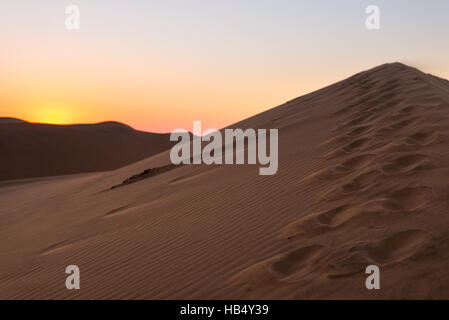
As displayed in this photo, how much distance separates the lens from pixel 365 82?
11477 mm

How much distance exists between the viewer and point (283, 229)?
3.66 metres

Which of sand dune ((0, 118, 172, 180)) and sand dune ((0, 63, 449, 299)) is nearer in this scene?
sand dune ((0, 63, 449, 299))

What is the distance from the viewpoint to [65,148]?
112 ft

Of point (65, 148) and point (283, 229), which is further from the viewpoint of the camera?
point (65, 148)

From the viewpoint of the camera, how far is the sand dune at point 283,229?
277 centimetres

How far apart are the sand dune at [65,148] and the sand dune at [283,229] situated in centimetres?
2335

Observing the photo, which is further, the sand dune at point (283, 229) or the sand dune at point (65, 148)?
the sand dune at point (65, 148)

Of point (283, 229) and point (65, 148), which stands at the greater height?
point (283, 229)

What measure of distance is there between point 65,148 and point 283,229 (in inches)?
1309

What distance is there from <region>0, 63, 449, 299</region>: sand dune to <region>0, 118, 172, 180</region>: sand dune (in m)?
23.3

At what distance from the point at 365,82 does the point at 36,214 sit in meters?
8.75

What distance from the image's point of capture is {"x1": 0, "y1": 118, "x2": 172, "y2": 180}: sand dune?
28.7 m

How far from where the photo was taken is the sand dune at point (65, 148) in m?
28.7
